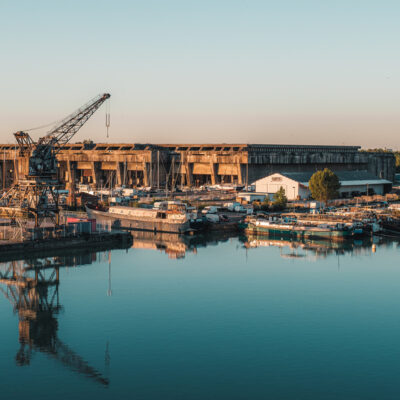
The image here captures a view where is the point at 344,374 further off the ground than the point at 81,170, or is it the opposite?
the point at 81,170

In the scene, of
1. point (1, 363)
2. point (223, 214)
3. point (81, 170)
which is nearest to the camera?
point (1, 363)

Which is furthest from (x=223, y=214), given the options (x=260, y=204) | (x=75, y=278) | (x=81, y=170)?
(x=81, y=170)

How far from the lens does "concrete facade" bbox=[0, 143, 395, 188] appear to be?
44594mm

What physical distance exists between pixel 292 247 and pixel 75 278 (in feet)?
29.6

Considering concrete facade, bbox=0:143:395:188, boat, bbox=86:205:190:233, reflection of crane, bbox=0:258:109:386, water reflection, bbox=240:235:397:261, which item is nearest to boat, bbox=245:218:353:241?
water reflection, bbox=240:235:397:261

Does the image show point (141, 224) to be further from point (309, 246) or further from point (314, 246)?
point (314, 246)

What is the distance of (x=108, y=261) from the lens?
19.9m

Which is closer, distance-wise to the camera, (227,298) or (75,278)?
(227,298)

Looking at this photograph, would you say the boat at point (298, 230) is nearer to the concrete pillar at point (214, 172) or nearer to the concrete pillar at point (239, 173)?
the concrete pillar at point (239, 173)

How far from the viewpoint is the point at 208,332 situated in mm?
12000

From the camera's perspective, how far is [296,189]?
3628 cm

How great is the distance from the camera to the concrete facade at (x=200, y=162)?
4459 centimetres

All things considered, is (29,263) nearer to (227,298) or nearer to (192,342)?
(227,298)

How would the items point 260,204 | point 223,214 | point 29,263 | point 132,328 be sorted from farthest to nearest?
point 260,204 < point 223,214 < point 29,263 < point 132,328
